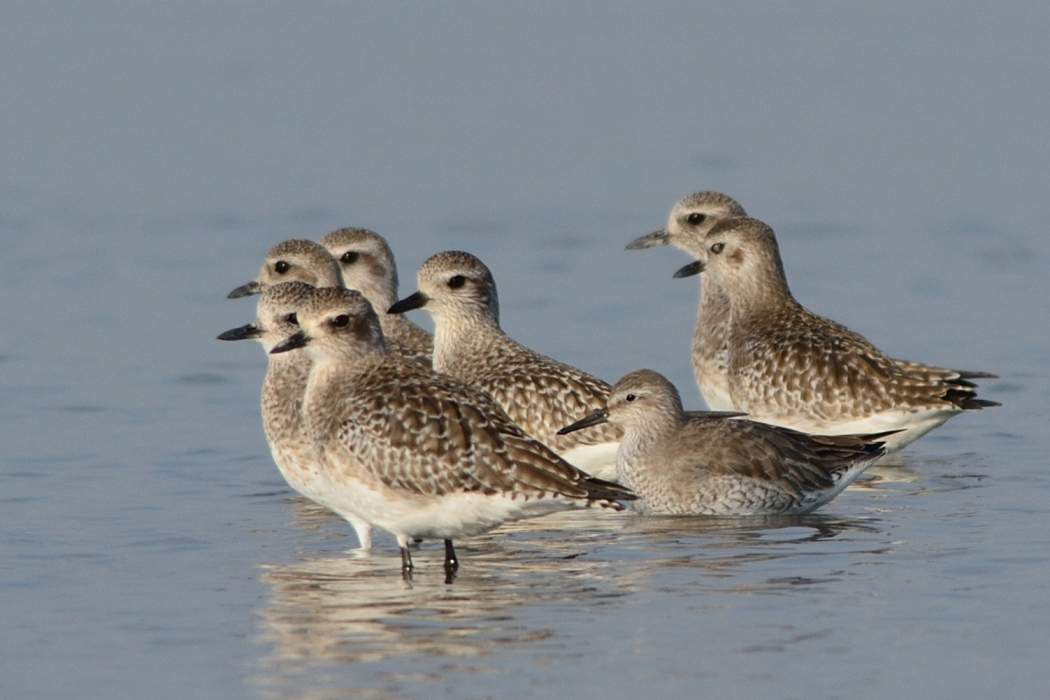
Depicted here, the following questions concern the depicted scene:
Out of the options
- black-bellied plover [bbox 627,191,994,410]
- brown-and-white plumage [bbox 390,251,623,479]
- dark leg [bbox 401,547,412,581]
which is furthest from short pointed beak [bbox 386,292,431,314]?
dark leg [bbox 401,547,412,581]

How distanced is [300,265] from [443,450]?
5067mm

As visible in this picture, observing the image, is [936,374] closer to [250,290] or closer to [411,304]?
[411,304]

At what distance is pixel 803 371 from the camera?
1648cm

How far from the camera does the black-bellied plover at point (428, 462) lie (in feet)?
39.3

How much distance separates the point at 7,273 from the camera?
23734 mm

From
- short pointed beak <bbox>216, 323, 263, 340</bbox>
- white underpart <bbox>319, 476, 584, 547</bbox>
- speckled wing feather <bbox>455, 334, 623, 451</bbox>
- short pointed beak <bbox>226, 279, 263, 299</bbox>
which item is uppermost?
short pointed beak <bbox>226, 279, 263, 299</bbox>

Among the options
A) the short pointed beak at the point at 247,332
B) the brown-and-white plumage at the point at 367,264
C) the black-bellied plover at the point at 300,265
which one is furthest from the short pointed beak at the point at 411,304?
the brown-and-white plumage at the point at 367,264

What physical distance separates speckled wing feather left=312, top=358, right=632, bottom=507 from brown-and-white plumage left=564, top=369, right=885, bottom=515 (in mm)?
2253

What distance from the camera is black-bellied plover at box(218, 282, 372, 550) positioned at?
43.3ft

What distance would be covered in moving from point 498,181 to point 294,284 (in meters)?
14.4

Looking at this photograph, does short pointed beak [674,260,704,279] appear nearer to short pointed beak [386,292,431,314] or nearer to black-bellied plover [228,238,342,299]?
short pointed beak [386,292,431,314]

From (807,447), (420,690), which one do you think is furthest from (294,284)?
(420,690)

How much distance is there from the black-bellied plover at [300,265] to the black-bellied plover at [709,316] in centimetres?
352

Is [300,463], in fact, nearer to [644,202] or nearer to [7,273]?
[7,273]
